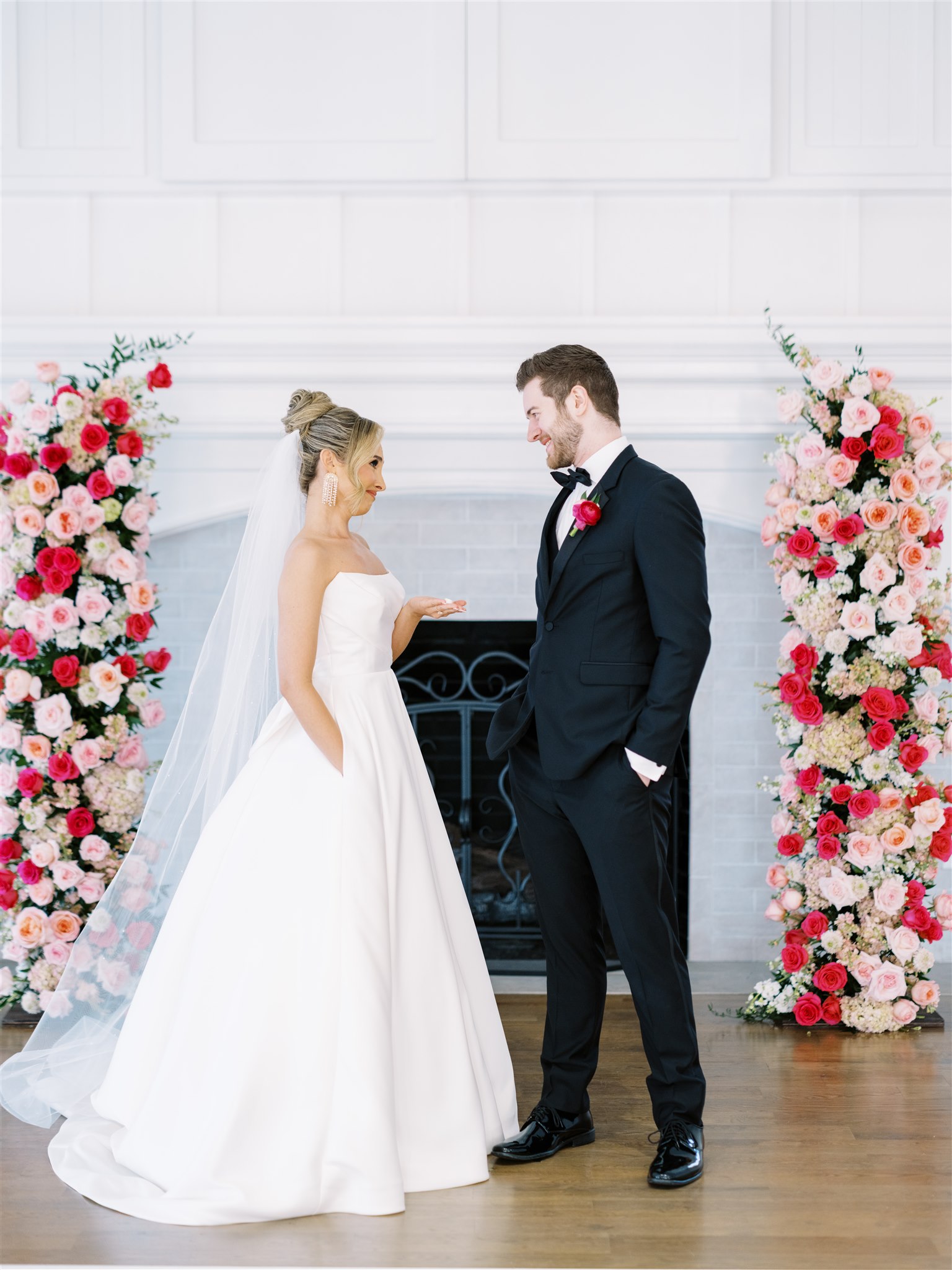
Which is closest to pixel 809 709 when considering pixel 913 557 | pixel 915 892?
pixel 913 557

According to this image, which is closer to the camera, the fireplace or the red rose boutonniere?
the red rose boutonniere

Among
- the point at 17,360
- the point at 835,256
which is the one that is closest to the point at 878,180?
the point at 835,256

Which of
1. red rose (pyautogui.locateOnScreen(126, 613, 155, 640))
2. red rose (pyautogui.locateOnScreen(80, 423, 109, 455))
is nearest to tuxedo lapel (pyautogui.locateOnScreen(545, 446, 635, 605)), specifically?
red rose (pyautogui.locateOnScreen(126, 613, 155, 640))

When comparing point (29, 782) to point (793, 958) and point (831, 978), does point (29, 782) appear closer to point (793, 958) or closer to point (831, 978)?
point (793, 958)

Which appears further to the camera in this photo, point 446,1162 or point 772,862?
point 772,862

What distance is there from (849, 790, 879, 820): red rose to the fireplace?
78 cm

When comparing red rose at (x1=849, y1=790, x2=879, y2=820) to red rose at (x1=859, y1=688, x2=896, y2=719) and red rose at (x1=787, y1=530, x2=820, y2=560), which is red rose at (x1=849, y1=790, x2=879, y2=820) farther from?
red rose at (x1=787, y1=530, x2=820, y2=560)

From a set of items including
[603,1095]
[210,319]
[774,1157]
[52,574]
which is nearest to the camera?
[774,1157]

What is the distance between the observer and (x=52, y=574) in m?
3.44

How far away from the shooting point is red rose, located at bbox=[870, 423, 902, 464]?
338 cm

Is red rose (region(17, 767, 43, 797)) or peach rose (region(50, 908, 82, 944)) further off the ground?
red rose (region(17, 767, 43, 797))

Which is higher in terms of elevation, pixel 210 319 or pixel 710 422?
pixel 210 319

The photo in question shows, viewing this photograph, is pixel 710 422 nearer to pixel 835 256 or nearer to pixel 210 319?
pixel 835 256

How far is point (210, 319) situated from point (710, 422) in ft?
5.58
